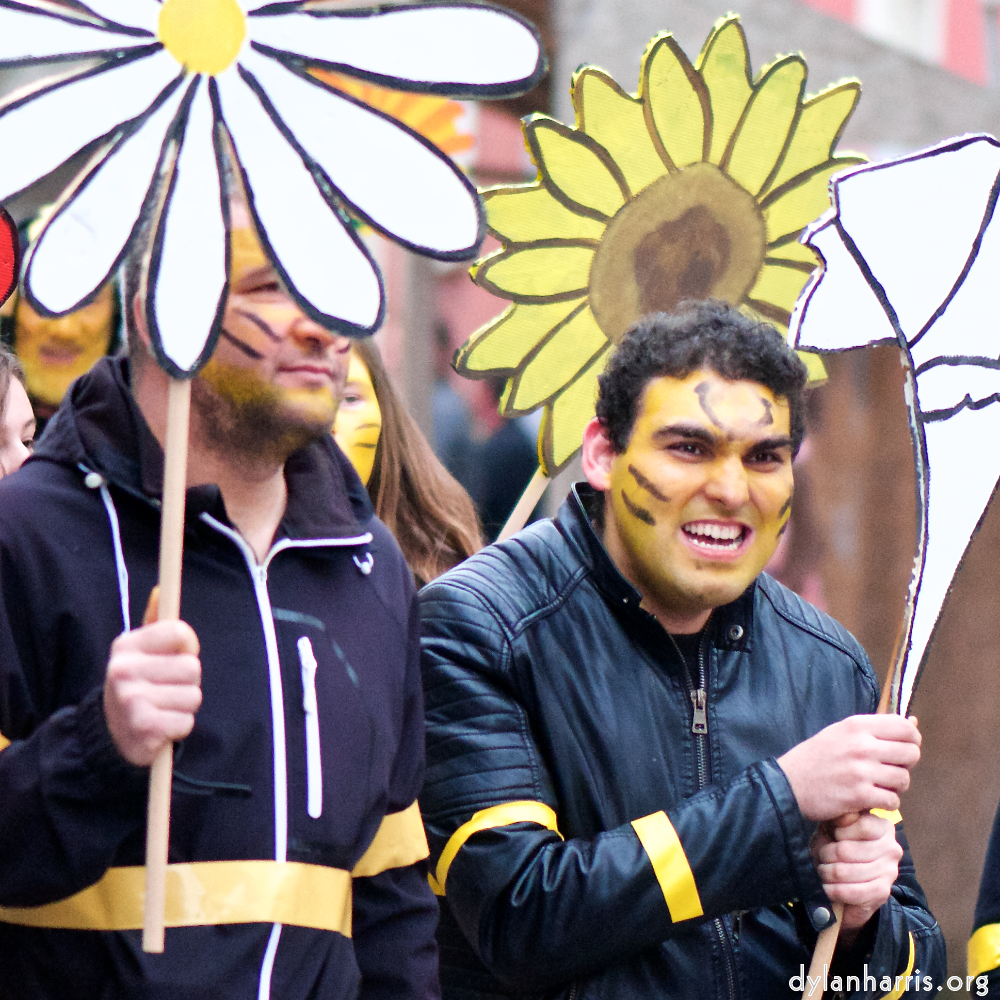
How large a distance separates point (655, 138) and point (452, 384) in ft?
15.9

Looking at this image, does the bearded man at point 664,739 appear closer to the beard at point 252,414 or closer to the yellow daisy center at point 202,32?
the beard at point 252,414

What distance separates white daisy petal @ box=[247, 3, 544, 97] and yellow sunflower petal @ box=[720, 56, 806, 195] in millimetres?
977

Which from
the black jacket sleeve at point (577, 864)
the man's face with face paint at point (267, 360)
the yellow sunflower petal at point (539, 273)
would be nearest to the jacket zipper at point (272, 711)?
the man's face with face paint at point (267, 360)

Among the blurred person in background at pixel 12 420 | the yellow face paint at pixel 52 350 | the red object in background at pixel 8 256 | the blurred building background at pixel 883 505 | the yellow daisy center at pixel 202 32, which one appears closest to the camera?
the yellow daisy center at pixel 202 32

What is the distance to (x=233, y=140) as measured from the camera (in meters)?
1.67

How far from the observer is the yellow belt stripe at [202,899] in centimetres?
169

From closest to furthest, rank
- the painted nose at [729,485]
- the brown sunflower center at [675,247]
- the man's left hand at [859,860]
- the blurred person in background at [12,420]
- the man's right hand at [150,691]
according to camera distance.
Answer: the man's right hand at [150,691] → the man's left hand at [859,860] → the painted nose at [729,485] → the blurred person in background at [12,420] → the brown sunflower center at [675,247]

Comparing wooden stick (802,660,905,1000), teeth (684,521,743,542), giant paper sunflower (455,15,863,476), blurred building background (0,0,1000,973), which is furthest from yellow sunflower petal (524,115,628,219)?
blurred building background (0,0,1000,973)

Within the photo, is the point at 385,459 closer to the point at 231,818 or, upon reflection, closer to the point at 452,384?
the point at 231,818

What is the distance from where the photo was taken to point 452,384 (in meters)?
7.37

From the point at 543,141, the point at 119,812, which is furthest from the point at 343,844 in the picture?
the point at 543,141

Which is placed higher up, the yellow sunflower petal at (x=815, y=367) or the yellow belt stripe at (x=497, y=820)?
the yellow sunflower petal at (x=815, y=367)

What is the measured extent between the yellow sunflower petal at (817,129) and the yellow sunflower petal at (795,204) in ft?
0.05

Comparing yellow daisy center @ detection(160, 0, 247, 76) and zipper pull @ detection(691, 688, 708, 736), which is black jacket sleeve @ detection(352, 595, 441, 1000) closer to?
zipper pull @ detection(691, 688, 708, 736)
